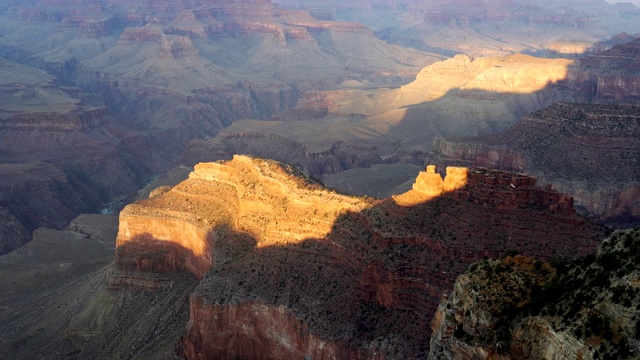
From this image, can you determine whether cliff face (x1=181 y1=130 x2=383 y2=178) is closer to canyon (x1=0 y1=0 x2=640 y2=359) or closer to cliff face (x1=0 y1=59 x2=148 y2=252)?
canyon (x1=0 y1=0 x2=640 y2=359)

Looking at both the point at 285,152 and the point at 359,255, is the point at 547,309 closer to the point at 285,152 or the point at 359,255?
the point at 359,255

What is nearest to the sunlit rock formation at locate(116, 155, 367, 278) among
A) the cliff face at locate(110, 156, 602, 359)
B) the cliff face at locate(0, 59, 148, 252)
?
the cliff face at locate(110, 156, 602, 359)

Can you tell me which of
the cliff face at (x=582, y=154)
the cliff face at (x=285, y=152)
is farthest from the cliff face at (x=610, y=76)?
the cliff face at (x=285, y=152)

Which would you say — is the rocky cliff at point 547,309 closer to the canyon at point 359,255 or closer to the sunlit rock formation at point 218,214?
the canyon at point 359,255

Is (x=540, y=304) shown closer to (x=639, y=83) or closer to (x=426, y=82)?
(x=639, y=83)

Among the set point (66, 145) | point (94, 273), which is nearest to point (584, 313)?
point (94, 273)

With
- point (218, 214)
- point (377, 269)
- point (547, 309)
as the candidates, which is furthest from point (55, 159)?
point (547, 309)
